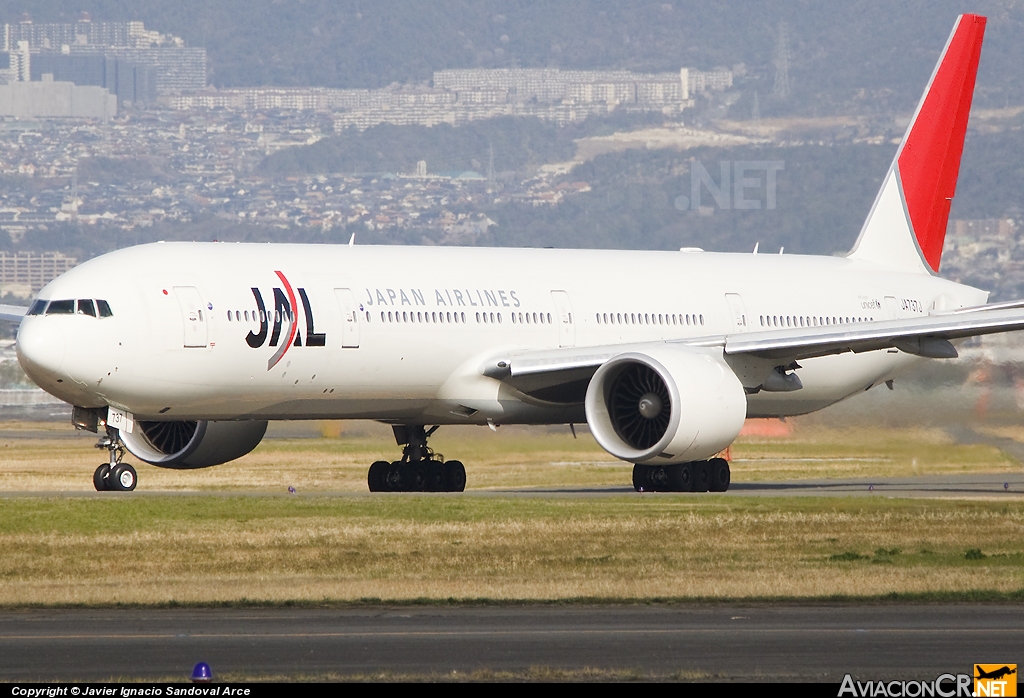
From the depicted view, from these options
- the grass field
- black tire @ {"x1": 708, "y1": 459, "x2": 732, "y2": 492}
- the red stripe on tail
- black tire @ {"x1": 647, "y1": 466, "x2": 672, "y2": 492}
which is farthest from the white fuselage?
the red stripe on tail

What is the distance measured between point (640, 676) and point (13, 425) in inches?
2619

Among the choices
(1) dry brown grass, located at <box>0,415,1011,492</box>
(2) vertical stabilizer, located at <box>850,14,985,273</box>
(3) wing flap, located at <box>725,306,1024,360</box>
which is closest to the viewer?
(3) wing flap, located at <box>725,306,1024,360</box>

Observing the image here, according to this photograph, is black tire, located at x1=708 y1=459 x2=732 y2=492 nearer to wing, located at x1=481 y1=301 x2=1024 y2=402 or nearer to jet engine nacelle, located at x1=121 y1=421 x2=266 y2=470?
wing, located at x1=481 y1=301 x2=1024 y2=402

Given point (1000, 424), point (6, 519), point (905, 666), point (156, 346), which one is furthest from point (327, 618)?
point (1000, 424)

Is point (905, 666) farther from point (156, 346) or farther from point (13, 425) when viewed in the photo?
point (13, 425)

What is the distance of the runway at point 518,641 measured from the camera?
1289 cm

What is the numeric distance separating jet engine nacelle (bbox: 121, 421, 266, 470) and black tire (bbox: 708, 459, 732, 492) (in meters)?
7.53

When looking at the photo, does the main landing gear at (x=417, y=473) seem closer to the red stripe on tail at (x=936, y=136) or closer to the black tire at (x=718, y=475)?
the black tire at (x=718, y=475)

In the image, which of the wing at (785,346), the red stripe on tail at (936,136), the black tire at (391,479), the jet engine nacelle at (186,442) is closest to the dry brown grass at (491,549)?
the wing at (785,346)

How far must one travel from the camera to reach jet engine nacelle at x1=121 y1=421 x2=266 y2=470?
3053 centimetres

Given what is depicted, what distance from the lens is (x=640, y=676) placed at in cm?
1258

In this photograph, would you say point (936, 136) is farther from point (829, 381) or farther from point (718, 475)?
point (718, 475)

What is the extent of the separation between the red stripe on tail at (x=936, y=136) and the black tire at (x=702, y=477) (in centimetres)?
973

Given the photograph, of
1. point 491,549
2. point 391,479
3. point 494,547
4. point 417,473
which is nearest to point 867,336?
point 417,473
